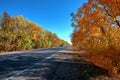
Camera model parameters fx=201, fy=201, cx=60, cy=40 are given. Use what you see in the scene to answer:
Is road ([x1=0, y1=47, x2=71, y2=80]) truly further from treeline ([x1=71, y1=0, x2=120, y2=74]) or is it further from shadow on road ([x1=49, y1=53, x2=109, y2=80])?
treeline ([x1=71, y1=0, x2=120, y2=74])

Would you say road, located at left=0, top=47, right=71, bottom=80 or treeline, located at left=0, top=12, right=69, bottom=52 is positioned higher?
treeline, located at left=0, top=12, right=69, bottom=52

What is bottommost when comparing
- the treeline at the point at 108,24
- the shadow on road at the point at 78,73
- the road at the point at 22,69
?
the shadow on road at the point at 78,73

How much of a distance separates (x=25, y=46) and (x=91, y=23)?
124 ft

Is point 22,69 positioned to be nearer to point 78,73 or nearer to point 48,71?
point 48,71

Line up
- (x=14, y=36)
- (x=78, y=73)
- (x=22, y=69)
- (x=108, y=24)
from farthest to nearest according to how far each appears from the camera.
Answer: (x=14, y=36) → (x=108, y=24) → (x=22, y=69) → (x=78, y=73)

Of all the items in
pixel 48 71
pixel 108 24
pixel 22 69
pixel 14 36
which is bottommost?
pixel 48 71

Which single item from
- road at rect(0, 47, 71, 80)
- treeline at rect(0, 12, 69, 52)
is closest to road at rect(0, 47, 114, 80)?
road at rect(0, 47, 71, 80)

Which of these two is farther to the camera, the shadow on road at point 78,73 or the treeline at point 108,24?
the treeline at point 108,24

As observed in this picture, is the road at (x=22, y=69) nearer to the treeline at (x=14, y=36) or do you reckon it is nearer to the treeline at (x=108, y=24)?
the treeline at (x=108, y=24)

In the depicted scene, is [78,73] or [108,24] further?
[108,24]

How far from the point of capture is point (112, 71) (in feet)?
46.6

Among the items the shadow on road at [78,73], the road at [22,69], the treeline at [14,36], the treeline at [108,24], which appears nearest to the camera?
the road at [22,69]

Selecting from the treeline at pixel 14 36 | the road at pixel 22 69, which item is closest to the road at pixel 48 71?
the road at pixel 22 69

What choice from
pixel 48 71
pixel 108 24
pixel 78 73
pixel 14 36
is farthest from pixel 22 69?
pixel 14 36
